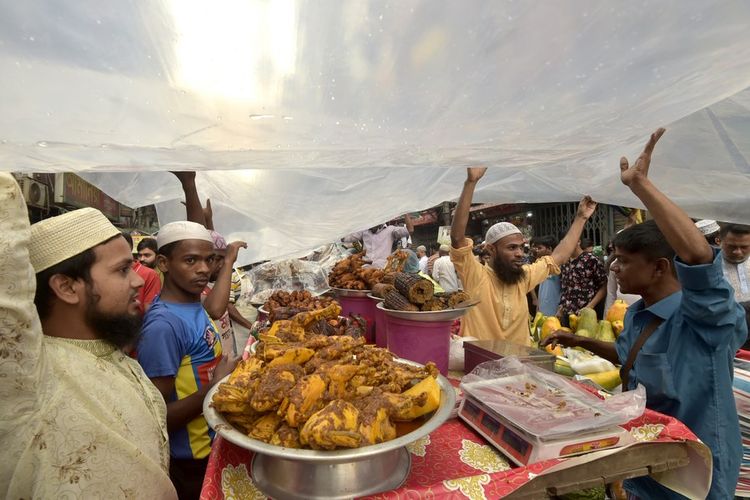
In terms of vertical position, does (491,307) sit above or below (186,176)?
below

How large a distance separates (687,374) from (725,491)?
0.59 meters

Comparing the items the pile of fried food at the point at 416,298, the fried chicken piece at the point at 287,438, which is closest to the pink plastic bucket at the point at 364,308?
the pile of fried food at the point at 416,298

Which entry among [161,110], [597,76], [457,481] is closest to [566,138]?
[597,76]

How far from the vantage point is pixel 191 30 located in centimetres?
102

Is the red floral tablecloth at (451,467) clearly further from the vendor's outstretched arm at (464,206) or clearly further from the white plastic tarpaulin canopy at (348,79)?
the vendor's outstretched arm at (464,206)

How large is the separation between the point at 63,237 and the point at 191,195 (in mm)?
1812

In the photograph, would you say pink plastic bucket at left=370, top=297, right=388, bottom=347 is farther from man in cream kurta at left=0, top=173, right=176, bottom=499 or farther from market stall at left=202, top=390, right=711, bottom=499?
Result: man in cream kurta at left=0, top=173, right=176, bottom=499

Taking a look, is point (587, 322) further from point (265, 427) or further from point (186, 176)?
point (186, 176)

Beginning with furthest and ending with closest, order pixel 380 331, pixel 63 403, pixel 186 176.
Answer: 1. pixel 186 176
2. pixel 380 331
3. pixel 63 403

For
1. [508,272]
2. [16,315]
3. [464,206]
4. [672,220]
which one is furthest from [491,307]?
[16,315]

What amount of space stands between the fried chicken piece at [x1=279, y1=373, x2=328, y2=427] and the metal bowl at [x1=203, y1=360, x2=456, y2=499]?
88 millimetres

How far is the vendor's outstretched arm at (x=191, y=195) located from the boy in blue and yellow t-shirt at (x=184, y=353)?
0.69 meters

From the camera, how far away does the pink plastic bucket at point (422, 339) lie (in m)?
2.14

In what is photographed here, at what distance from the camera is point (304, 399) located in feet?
3.77
